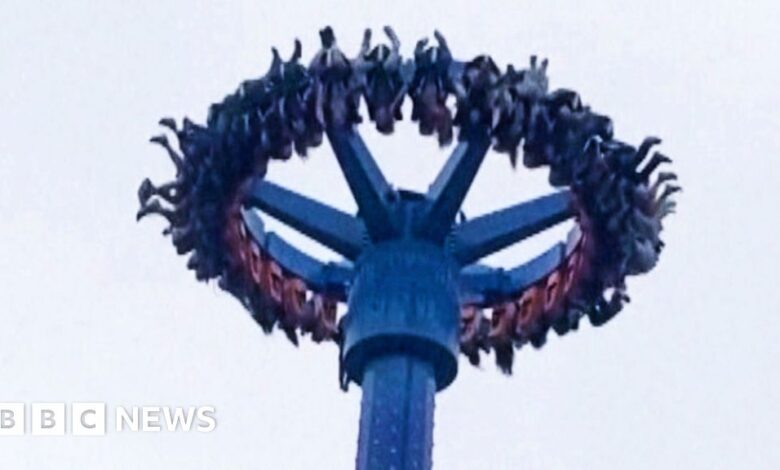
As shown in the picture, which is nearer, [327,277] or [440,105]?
[440,105]

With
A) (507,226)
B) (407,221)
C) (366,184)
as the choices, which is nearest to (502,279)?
(507,226)

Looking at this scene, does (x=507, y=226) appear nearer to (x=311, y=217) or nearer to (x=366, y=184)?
(x=366, y=184)

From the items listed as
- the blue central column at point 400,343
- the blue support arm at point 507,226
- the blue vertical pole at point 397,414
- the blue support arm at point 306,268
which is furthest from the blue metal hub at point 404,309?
the blue support arm at point 306,268

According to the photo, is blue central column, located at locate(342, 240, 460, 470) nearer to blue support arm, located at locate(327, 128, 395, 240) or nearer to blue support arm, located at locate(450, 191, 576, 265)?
blue support arm, located at locate(327, 128, 395, 240)

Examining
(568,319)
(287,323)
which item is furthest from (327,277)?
(568,319)

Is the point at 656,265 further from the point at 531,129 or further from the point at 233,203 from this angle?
the point at 233,203

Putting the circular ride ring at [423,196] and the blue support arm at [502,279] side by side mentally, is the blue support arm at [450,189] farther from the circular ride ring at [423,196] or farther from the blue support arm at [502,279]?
the blue support arm at [502,279]

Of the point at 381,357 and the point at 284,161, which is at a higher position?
the point at 284,161
